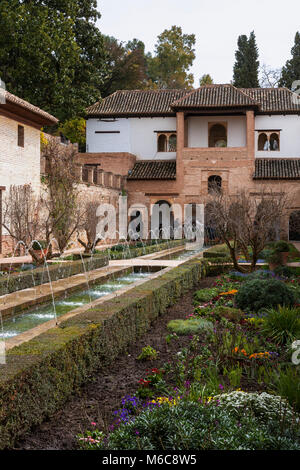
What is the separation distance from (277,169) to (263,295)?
72.0 ft

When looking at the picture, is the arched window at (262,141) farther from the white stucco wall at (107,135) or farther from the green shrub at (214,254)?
the green shrub at (214,254)

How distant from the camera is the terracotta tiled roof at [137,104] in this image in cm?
3072

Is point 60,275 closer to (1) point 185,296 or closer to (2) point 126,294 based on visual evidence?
(1) point 185,296

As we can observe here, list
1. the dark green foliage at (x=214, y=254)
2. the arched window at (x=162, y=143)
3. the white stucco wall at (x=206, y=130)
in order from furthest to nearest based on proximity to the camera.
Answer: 1. the arched window at (x=162, y=143)
2. the white stucco wall at (x=206, y=130)
3. the dark green foliage at (x=214, y=254)

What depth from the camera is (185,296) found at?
33.3ft

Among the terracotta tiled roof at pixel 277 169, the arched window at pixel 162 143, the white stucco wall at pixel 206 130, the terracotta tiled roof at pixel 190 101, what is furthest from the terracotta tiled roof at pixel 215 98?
the terracotta tiled roof at pixel 277 169

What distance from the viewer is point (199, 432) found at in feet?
9.97

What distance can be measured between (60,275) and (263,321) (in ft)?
19.7

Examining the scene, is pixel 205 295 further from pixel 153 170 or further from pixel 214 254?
pixel 153 170

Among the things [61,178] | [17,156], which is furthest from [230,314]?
[61,178]

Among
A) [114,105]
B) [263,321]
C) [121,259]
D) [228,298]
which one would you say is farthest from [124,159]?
[263,321]

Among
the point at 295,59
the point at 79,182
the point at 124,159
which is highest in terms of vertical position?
the point at 295,59

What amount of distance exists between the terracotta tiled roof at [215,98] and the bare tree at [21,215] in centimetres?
1530

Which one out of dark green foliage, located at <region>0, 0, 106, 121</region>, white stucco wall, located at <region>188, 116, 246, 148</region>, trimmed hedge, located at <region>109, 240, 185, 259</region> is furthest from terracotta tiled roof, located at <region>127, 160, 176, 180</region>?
trimmed hedge, located at <region>109, 240, 185, 259</region>
